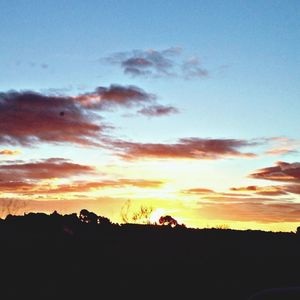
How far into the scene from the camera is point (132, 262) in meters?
22.7

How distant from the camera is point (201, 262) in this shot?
77.0ft

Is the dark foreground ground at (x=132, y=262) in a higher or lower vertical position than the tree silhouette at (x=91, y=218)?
lower

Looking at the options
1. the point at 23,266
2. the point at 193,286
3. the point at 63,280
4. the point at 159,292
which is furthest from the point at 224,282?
the point at 23,266

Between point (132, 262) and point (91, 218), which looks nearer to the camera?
point (132, 262)

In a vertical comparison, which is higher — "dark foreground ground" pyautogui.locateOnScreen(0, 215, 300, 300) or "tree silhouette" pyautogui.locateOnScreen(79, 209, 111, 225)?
"tree silhouette" pyautogui.locateOnScreen(79, 209, 111, 225)

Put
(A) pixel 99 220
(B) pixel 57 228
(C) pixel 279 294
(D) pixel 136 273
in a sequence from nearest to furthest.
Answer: (C) pixel 279 294 → (D) pixel 136 273 → (B) pixel 57 228 → (A) pixel 99 220

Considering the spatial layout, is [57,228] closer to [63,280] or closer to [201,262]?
[63,280]

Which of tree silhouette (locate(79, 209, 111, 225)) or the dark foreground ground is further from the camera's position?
tree silhouette (locate(79, 209, 111, 225))

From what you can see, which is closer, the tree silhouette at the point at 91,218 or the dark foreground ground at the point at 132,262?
the dark foreground ground at the point at 132,262

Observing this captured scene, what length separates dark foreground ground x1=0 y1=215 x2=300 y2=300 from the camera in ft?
66.3

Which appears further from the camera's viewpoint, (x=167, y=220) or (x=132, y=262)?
(x=167, y=220)

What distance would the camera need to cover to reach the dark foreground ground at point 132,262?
20203mm

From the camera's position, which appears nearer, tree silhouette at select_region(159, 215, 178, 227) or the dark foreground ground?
the dark foreground ground

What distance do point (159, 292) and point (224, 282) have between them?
3187 mm
